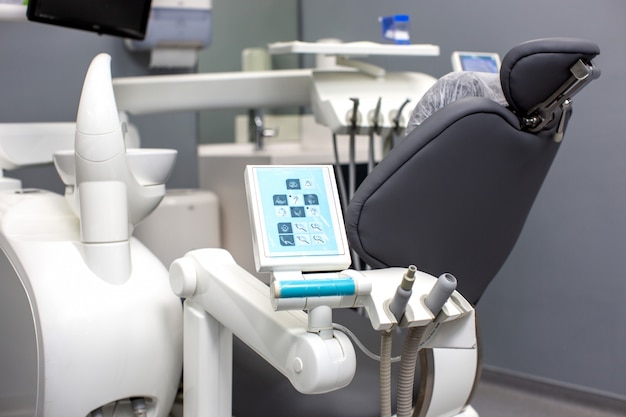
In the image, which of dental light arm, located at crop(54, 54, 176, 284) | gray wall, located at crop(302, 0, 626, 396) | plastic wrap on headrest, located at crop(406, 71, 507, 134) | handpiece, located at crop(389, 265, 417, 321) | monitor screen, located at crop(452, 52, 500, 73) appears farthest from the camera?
gray wall, located at crop(302, 0, 626, 396)

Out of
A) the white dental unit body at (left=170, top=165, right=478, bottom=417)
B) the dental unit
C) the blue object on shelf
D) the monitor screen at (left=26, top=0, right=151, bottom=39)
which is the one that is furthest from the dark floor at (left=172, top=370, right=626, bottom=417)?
the monitor screen at (left=26, top=0, right=151, bottom=39)

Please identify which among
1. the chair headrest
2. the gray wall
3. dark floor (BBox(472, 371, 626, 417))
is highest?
the chair headrest

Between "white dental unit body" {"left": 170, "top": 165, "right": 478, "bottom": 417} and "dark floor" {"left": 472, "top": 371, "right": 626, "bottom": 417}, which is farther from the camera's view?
"dark floor" {"left": 472, "top": 371, "right": 626, "bottom": 417}

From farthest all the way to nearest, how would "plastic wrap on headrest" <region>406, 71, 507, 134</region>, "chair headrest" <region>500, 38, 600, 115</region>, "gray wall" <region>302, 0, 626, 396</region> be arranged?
1. "gray wall" <region>302, 0, 626, 396</region>
2. "plastic wrap on headrest" <region>406, 71, 507, 134</region>
3. "chair headrest" <region>500, 38, 600, 115</region>

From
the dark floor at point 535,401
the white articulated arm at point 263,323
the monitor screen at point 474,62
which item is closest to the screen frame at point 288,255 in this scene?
the white articulated arm at point 263,323

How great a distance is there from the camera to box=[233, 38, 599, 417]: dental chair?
103 cm

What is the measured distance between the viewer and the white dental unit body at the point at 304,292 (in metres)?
0.90

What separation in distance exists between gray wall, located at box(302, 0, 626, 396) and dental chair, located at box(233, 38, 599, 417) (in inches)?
46.0

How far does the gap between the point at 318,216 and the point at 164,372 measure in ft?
1.86

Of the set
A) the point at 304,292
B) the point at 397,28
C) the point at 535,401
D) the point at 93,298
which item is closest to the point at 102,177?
the point at 93,298

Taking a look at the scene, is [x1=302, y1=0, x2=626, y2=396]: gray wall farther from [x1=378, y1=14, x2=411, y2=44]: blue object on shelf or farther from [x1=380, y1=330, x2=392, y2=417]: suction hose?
[x1=380, y1=330, x2=392, y2=417]: suction hose

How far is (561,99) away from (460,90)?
168 millimetres

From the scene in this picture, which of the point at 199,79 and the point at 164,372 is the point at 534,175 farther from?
the point at 199,79

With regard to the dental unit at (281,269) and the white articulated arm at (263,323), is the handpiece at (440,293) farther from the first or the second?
the white articulated arm at (263,323)
